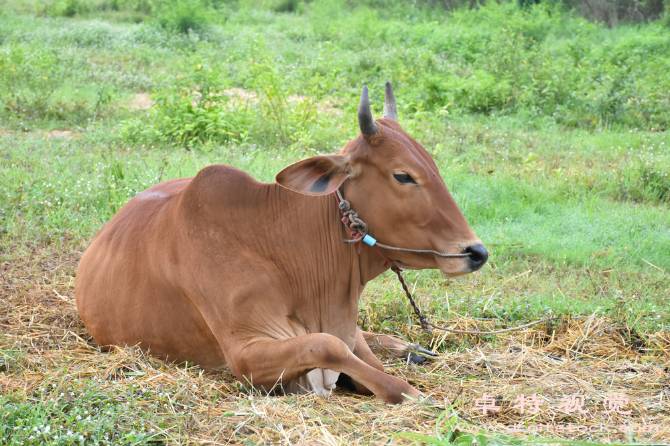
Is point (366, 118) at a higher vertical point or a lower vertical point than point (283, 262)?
higher

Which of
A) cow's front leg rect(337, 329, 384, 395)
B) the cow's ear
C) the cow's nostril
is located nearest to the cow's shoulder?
the cow's ear

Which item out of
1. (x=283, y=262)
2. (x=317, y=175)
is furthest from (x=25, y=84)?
(x=317, y=175)

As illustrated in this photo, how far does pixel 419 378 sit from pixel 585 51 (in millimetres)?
9360

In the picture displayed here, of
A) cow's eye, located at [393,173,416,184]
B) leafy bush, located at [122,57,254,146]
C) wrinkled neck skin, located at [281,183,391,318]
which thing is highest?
cow's eye, located at [393,173,416,184]

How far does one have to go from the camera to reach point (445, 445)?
2.16 meters

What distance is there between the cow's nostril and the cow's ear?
2.00ft

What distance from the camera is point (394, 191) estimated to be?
2924mm

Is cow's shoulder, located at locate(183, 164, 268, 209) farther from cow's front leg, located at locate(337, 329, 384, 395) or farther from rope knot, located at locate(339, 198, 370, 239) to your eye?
cow's front leg, located at locate(337, 329, 384, 395)

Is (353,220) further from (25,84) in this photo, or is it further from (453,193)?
(25,84)

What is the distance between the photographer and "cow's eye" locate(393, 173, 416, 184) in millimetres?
2916

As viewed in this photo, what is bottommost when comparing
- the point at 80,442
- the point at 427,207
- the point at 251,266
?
the point at 80,442

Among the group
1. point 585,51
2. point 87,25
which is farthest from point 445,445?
point 87,25

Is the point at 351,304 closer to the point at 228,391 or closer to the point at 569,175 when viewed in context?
the point at 228,391

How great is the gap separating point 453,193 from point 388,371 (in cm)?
287
